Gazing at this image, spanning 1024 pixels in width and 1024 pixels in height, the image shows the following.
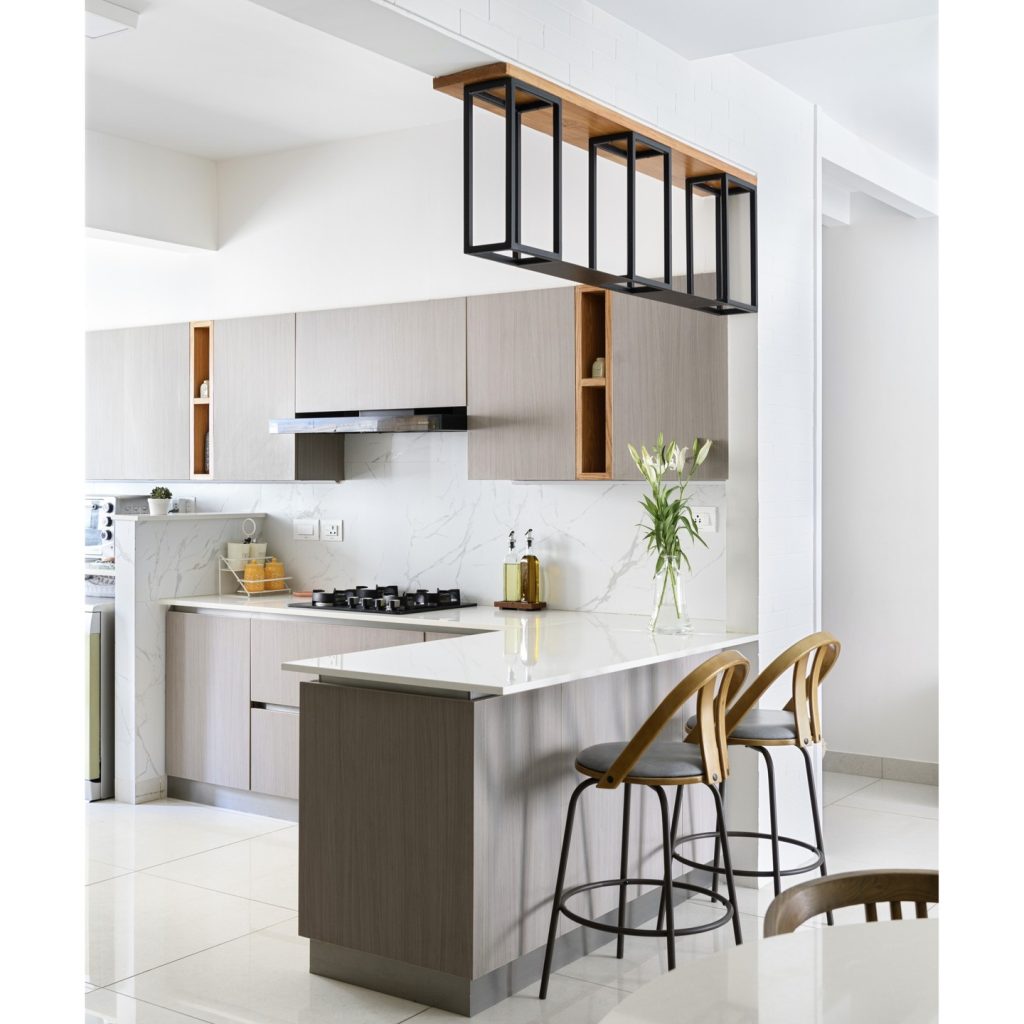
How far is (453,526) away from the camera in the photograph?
5.20 metres

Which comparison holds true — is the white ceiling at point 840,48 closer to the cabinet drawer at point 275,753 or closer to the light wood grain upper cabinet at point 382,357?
the light wood grain upper cabinet at point 382,357

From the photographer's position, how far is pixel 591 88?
10.2 ft

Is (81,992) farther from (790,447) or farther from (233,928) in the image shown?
(790,447)

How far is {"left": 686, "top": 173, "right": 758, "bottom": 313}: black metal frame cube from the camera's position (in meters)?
3.59

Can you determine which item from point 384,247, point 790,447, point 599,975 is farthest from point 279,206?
point 599,975

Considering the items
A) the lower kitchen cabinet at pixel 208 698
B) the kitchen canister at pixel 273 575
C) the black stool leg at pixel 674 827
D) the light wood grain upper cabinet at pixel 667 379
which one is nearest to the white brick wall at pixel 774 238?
the light wood grain upper cabinet at pixel 667 379

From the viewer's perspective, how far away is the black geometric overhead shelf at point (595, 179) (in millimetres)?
2732

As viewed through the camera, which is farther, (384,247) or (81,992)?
(384,247)

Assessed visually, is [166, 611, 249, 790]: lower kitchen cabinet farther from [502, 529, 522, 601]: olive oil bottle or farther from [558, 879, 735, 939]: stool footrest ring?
[558, 879, 735, 939]: stool footrest ring

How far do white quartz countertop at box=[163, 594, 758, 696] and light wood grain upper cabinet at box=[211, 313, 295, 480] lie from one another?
71 centimetres

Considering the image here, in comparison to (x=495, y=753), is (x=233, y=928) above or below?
below

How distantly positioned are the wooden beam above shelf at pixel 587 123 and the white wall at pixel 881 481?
189cm
